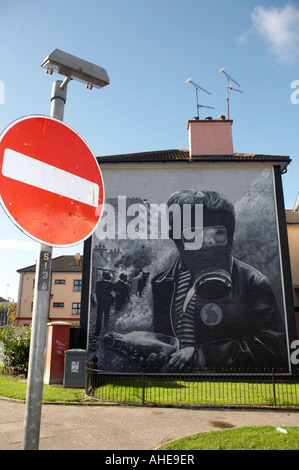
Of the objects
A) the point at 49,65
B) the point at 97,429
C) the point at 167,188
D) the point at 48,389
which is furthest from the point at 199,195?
the point at 49,65

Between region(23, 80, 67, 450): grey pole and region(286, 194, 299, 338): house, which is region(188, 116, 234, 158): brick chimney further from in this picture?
region(23, 80, 67, 450): grey pole

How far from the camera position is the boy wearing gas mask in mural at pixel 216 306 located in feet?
48.5

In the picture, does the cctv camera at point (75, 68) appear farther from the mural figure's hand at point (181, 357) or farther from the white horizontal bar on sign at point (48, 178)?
the mural figure's hand at point (181, 357)

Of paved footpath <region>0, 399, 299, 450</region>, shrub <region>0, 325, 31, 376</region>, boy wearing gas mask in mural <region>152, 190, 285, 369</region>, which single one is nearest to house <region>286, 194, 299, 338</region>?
boy wearing gas mask in mural <region>152, 190, 285, 369</region>

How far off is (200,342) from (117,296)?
4181 millimetres

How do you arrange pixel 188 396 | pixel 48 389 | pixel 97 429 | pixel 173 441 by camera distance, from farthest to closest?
pixel 48 389 → pixel 188 396 → pixel 97 429 → pixel 173 441

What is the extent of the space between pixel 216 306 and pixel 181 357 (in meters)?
2.70

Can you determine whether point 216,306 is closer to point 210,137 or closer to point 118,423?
point 118,423

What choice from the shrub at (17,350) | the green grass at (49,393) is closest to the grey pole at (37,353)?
the green grass at (49,393)

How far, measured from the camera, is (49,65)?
7.79 feet

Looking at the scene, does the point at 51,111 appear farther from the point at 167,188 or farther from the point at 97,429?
the point at 167,188

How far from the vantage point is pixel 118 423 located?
7.67 metres

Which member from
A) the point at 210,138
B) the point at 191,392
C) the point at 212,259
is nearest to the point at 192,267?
the point at 212,259

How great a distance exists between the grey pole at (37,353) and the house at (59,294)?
45350mm
